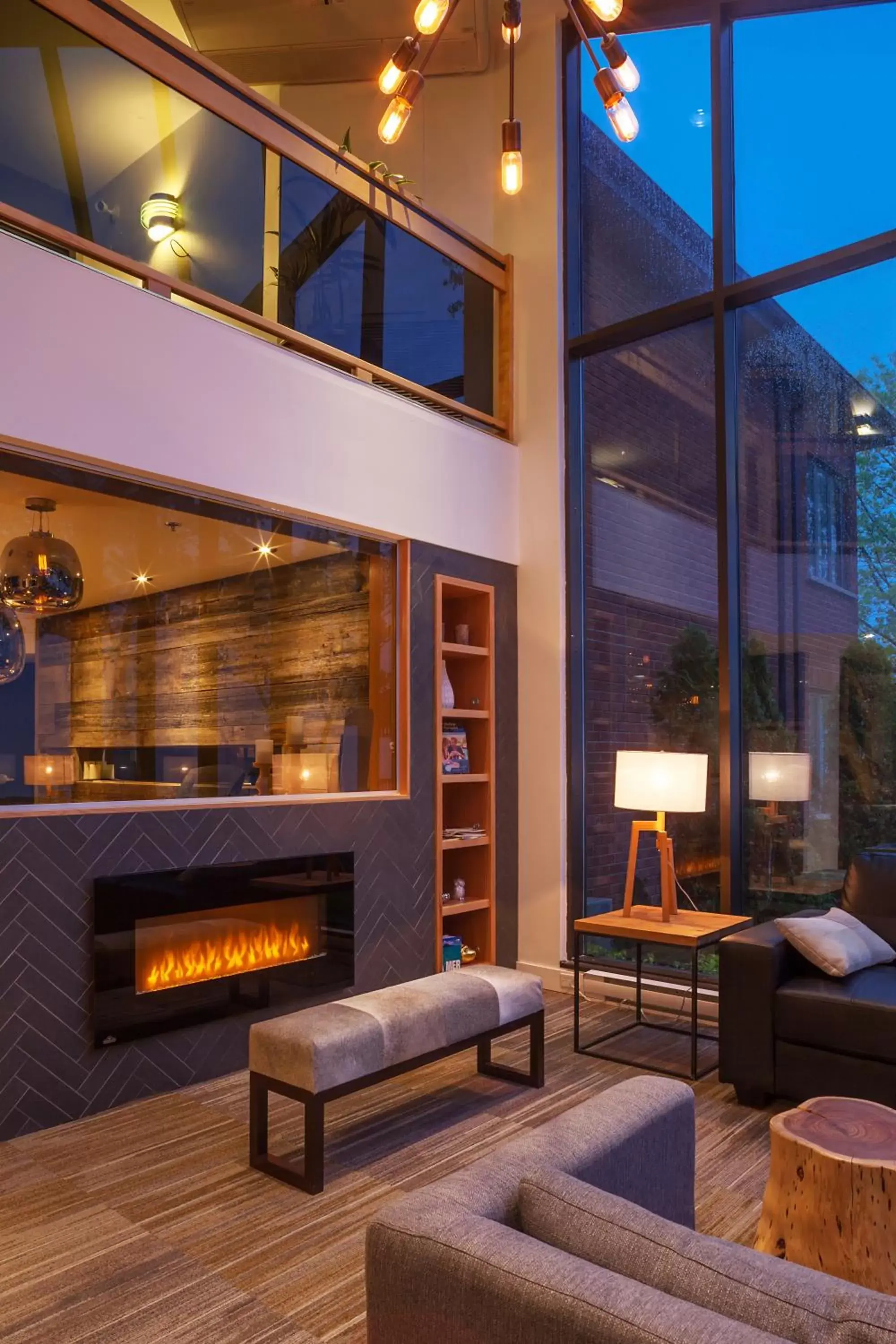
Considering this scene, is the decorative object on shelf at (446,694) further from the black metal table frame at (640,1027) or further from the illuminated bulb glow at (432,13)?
Answer: the illuminated bulb glow at (432,13)

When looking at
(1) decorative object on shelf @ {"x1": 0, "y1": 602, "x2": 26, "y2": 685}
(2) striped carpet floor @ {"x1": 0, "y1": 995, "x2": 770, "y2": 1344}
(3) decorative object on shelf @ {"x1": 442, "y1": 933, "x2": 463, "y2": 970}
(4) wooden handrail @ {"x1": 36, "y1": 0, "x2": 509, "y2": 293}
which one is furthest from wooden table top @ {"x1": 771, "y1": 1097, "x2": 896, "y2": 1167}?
(4) wooden handrail @ {"x1": 36, "y1": 0, "x2": 509, "y2": 293}

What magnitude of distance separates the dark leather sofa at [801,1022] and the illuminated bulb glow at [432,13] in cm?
304

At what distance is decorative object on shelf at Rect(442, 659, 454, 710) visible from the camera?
5.22 m

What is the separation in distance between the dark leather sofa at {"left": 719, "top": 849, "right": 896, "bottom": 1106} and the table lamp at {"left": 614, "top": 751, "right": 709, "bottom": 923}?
1.77ft

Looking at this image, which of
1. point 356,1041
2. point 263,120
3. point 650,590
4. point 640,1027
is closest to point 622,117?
point 263,120

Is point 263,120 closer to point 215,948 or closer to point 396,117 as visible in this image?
point 396,117

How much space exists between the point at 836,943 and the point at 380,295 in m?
3.60

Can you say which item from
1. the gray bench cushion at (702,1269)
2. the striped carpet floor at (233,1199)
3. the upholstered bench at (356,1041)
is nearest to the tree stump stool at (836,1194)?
the striped carpet floor at (233,1199)

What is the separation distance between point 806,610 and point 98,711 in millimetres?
3065

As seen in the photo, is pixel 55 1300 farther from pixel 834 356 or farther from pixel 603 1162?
pixel 834 356

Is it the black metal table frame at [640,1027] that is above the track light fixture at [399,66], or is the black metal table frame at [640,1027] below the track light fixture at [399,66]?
below

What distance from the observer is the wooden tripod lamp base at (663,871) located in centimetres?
433

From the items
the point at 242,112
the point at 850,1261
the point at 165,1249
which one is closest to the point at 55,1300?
the point at 165,1249

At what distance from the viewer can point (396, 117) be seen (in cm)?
268
